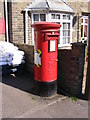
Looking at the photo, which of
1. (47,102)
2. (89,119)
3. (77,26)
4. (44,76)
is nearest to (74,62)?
(44,76)

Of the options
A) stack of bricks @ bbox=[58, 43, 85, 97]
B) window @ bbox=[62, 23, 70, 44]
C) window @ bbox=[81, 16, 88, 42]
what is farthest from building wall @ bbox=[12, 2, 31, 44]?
window @ bbox=[81, 16, 88, 42]

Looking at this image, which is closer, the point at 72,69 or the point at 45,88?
the point at 45,88

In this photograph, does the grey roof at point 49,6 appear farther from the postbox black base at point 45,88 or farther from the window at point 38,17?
the postbox black base at point 45,88

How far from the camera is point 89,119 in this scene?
12.1 ft

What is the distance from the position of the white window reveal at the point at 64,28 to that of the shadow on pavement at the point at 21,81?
3.91 metres

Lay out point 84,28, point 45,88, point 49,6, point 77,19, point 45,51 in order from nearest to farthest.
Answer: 1. point 45,51
2. point 45,88
3. point 49,6
4. point 77,19
5. point 84,28

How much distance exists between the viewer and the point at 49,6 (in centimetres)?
887

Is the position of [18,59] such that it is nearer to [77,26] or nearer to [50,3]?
[50,3]

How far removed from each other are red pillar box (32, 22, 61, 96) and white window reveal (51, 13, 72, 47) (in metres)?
5.12

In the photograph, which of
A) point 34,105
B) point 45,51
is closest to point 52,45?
point 45,51

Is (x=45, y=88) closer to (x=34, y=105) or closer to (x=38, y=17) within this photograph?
(x=34, y=105)

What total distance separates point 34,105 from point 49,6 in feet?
19.9

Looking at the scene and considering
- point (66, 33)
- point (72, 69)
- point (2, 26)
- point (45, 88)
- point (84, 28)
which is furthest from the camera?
point (84, 28)

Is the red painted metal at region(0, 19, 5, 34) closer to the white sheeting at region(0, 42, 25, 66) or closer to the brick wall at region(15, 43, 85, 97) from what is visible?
the white sheeting at region(0, 42, 25, 66)
